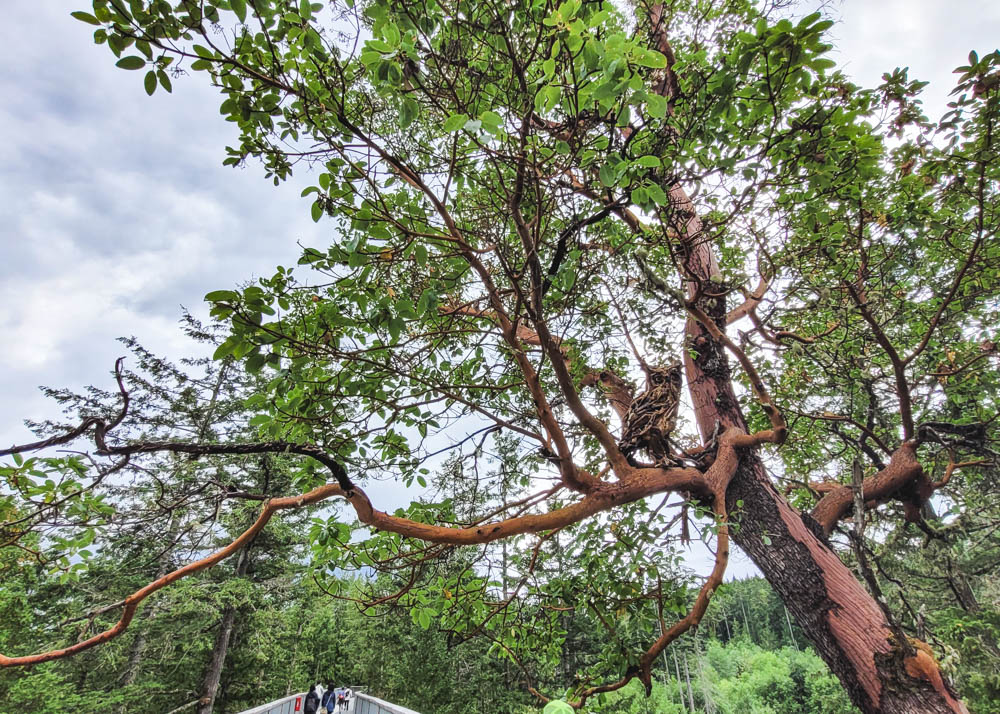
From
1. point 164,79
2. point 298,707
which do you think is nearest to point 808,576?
point 164,79

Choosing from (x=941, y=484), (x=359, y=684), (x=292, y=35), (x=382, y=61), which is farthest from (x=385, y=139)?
(x=359, y=684)

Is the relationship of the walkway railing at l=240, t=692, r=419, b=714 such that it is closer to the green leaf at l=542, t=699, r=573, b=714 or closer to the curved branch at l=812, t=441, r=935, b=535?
the curved branch at l=812, t=441, r=935, b=535

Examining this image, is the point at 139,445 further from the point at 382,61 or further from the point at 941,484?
the point at 941,484

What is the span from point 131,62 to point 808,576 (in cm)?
391

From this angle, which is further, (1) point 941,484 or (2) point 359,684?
(2) point 359,684

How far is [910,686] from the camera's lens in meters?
2.20

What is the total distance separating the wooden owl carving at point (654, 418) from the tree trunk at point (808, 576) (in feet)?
1.60

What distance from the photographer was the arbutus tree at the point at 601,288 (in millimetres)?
1418

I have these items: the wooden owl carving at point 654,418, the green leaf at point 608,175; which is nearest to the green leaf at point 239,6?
the green leaf at point 608,175

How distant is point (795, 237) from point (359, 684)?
65.9 ft

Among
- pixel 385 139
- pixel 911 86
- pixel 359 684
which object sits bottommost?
pixel 359 684

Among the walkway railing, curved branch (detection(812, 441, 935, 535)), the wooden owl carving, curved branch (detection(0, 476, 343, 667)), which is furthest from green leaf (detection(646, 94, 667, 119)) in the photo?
the walkway railing

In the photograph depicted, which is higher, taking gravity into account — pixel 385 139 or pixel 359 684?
pixel 385 139

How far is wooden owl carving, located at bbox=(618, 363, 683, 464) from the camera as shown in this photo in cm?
303
